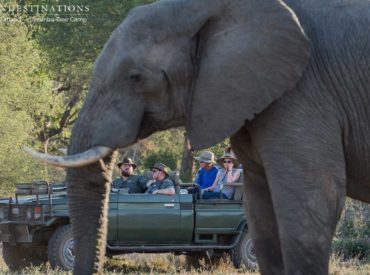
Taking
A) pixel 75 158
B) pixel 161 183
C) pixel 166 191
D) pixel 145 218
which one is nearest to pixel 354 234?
pixel 161 183

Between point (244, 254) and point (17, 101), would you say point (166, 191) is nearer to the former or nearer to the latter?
point (244, 254)

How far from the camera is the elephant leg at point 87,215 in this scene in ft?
24.5

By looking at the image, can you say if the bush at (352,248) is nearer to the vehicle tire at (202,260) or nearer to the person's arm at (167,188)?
the vehicle tire at (202,260)

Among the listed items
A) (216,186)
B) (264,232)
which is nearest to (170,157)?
(216,186)

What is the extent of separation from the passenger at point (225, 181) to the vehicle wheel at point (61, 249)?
81.7 inches

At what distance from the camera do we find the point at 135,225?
17016 mm

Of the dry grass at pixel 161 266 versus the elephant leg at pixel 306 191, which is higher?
the elephant leg at pixel 306 191

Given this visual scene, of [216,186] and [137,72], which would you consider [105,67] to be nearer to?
[137,72]

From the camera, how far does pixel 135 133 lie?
7438 mm

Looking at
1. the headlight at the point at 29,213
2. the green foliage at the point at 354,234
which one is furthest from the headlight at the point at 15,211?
the green foliage at the point at 354,234

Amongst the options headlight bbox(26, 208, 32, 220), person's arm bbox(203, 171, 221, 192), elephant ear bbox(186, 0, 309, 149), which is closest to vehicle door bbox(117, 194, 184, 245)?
person's arm bbox(203, 171, 221, 192)

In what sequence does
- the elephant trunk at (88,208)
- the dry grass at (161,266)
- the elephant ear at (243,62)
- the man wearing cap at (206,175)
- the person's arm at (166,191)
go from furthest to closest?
the man wearing cap at (206,175), the person's arm at (166,191), the dry grass at (161,266), the elephant trunk at (88,208), the elephant ear at (243,62)

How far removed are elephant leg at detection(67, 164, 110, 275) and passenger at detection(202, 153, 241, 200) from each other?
366 inches

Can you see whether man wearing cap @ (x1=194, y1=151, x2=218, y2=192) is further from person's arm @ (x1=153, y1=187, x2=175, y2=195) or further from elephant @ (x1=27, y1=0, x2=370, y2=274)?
elephant @ (x1=27, y1=0, x2=370, y2=274)
